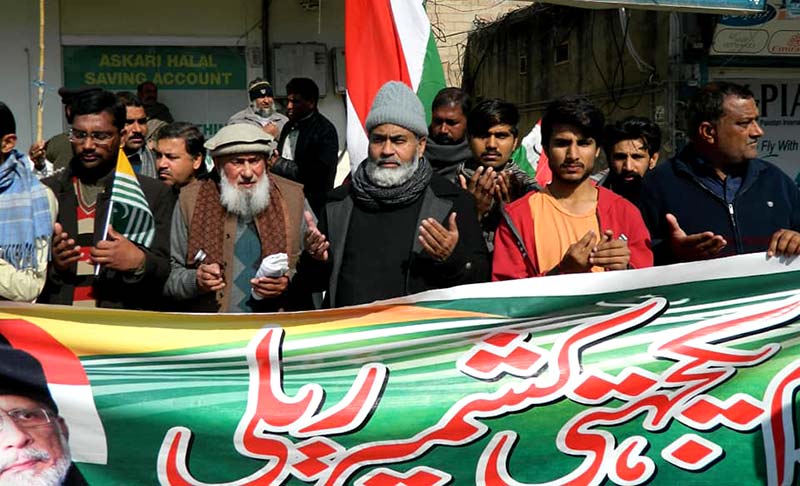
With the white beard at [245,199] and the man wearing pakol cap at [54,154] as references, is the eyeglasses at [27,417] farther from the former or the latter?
the man wearing pakol cap at [54,154]

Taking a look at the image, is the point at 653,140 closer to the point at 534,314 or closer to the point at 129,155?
the point at 534,314

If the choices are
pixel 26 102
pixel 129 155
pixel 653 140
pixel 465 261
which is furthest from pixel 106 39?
pixel 465 261

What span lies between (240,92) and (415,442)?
776 cm

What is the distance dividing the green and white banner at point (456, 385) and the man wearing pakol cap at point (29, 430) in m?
0.02

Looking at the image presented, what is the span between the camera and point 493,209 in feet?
16.1

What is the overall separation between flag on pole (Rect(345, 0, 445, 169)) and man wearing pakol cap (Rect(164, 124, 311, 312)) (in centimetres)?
144

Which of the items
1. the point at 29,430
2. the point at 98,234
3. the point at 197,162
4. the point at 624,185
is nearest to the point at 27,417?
the point at 29,430

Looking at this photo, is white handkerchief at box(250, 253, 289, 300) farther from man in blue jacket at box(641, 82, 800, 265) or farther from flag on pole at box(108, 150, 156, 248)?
man in blue jacket at box(641, 82, 800, 265)

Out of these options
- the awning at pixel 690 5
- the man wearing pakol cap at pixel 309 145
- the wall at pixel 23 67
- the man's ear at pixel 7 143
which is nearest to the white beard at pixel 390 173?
the man's ear at pixel 7 143

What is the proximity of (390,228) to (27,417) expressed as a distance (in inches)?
60.7

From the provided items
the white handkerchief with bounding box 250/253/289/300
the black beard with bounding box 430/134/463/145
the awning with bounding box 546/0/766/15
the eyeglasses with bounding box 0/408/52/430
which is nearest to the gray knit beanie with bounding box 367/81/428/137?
the white handkerchief with bounding box 250/253/289/300

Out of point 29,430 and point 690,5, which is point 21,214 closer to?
point 29,430

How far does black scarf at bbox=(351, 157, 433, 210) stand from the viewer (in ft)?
14.0

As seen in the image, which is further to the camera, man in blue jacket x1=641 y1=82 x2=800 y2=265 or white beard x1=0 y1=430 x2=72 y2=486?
man in blue jacket x1=641 y1=82 x2=800 y2=265
